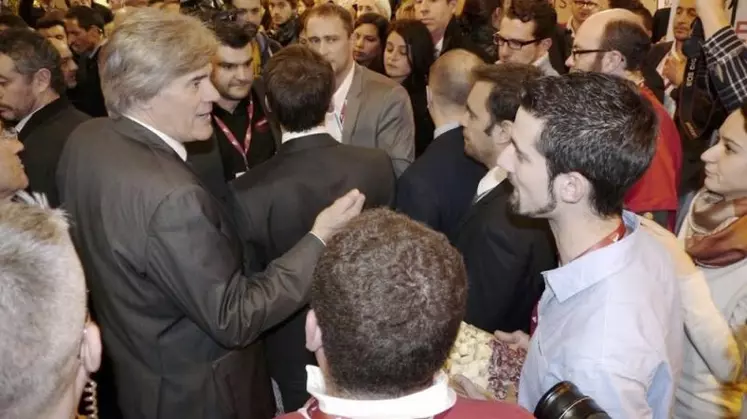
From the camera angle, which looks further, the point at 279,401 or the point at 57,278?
the point at 279,401

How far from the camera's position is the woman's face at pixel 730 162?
2074 millimetres

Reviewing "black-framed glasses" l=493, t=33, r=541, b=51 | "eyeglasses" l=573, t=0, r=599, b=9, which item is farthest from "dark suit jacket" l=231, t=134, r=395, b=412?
"eyeglasses" l=573, t=0, r=599, b=9

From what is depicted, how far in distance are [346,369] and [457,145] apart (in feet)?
6.01

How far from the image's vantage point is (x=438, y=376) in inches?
46.4

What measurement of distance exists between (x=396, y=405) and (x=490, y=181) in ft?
5.05

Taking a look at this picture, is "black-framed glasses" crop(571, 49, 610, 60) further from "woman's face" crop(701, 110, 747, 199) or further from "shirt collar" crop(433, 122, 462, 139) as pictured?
"woman's face" crop(701, 110, 747, 199)

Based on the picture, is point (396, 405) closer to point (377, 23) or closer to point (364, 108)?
point (364, 108)

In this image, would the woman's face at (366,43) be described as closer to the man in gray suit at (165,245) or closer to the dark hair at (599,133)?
the man in gray suit at (165,245)

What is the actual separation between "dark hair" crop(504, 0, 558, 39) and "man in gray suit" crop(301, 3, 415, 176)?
88 cm

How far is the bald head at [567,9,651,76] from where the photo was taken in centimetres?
328

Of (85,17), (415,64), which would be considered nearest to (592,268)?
(415,64)

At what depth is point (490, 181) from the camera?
8.36 ft

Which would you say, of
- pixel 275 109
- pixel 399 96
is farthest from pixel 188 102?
pixel 399 96

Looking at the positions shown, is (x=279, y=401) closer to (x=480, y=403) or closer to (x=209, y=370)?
(x=209, y=370)
